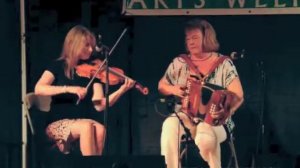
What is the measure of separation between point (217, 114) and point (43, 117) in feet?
4.94

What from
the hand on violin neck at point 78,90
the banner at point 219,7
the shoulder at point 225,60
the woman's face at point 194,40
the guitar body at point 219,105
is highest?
the banner at point 219,7

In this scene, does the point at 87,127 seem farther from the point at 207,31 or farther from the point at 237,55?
the point at 237,55

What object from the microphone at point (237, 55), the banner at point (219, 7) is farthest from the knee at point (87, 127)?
the microphone at point (237, 55)

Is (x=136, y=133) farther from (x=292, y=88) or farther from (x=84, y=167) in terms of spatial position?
(x=292, y=88)

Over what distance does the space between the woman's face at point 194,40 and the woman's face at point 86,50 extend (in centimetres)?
84

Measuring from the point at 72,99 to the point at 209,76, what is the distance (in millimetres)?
1200

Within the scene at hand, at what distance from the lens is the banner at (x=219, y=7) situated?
5.86m

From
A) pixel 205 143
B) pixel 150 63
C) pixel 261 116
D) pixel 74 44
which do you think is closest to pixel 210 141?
pixel 205 143

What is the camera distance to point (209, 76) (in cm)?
595

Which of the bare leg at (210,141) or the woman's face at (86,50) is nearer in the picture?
the bare leg at (210,141)

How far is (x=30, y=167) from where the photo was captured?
598 cm

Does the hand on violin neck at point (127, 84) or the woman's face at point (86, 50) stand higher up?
the woman's face at point (86, 50)

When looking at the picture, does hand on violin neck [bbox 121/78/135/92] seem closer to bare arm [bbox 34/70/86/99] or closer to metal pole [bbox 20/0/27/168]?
bare arm [bbox 34/70/86/99]

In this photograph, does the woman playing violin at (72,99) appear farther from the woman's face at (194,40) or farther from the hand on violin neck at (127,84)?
the woman's face at (194,40)
